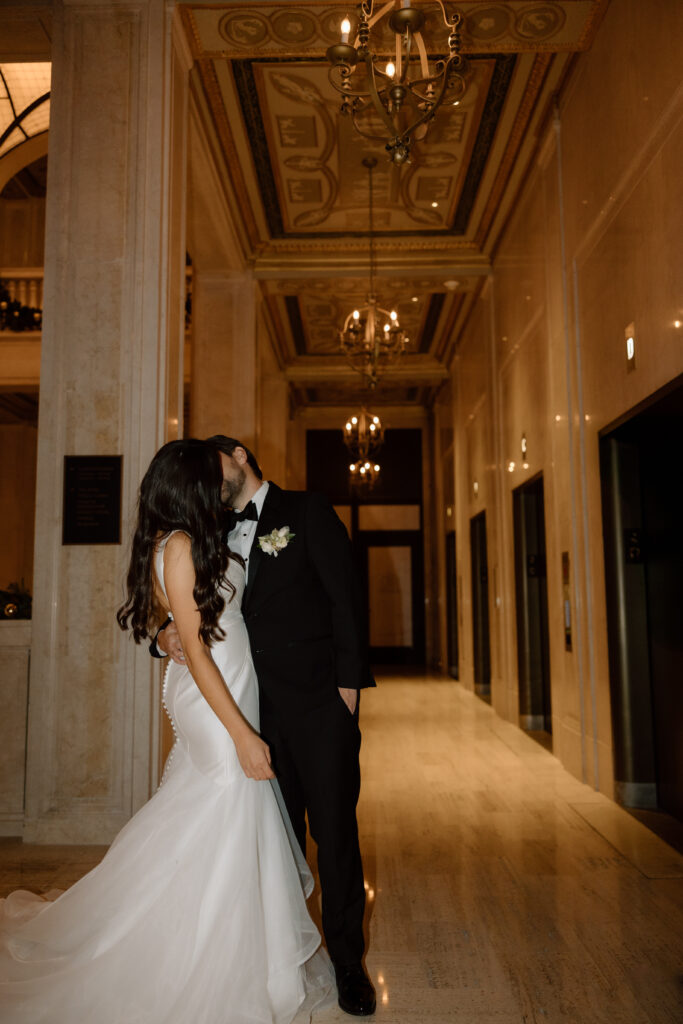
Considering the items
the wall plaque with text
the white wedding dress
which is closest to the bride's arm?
the white wedding dress

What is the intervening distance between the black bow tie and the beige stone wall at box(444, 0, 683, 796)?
231cm

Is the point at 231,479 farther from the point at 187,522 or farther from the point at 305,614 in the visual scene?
the point at 305,614

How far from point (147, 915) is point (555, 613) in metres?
4.56

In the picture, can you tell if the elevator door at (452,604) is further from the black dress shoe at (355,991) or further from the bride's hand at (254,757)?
the bride's hand at (254,757)

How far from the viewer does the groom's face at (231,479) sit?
7.72ft

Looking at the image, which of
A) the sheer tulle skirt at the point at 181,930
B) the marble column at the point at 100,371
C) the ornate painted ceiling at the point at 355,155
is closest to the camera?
A: the sheer tulle skirt at the point at 181,930

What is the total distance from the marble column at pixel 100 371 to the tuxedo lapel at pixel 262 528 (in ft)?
6.05

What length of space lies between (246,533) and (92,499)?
2.02m

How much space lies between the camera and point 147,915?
2.06m

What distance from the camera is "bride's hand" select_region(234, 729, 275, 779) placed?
2072 millimetres

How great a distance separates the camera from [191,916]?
2031mm

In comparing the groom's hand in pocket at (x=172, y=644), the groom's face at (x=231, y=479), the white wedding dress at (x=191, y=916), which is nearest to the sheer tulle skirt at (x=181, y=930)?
the white wedding dress at (x=191, y=916)

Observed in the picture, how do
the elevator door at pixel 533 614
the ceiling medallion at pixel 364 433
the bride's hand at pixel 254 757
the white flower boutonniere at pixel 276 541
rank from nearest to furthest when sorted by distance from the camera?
the bride's hand at pixel 254 757, the white flower boutonniere at pixel 276 541, the elevator door at pixel 533 614, the ceiling medallion at pixel 364 433

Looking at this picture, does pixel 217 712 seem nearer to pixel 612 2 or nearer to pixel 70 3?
pixel 70 3
